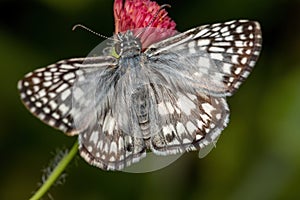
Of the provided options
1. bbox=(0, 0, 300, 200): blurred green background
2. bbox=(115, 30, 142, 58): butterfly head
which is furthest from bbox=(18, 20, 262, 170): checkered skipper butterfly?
bbox=(0, 0, 300, 200): blurred green background

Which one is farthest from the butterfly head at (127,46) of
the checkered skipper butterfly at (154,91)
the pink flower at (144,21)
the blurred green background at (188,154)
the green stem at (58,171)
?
the blurred green background at (188,154)

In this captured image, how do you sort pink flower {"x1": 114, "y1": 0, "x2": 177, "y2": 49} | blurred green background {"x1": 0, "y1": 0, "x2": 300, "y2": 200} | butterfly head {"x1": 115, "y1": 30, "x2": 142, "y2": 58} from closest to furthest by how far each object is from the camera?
butterfly head {"x1": 115, "y1": 30, "x2": 142, "y2": 58} → pink flower {"x1": 114, "y1": 0, "x2": 177, "y2": 49} → blurred green background {"x1": 0, "y1": 0, "x2": 300, "y2": 200}

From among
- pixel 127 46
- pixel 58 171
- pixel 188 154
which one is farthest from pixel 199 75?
pixel 188 154

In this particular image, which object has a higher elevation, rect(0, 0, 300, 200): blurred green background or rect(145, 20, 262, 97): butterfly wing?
rect(145, 20, 262, 97): butterfly wing

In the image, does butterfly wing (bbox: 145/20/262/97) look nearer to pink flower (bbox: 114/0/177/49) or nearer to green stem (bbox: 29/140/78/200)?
pink flower (bbox: 114/0/177/49)

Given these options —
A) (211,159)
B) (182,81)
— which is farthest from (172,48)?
(211,159)

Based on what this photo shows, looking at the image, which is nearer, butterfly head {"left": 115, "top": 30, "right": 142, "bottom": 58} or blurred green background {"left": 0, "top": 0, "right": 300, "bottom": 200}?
butterfly head {"left": 115, "top": 30, "right": 142, "bottom": 58}

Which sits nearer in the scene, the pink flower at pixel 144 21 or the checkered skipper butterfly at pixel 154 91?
the checkered skipper butterfly at pixel 154 91

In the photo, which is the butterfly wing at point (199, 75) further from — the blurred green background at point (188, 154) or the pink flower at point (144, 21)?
the blurred green background at point (188, 154)
